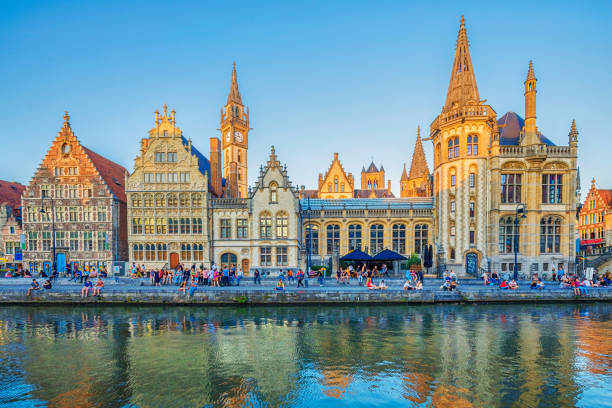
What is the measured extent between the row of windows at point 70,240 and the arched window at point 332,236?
81.8ft

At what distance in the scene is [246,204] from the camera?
37.9 metres

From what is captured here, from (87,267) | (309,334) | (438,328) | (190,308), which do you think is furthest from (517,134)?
(87,267)

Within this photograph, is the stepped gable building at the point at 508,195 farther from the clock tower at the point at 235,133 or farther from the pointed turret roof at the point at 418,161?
the clock tower at the point at 235,133

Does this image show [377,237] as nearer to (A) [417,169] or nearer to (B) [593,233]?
Answer: (A) [417,169]

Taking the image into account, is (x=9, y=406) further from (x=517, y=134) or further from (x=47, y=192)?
(x=517, y=134)

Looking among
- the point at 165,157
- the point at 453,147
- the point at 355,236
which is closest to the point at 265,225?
the point at 355,236

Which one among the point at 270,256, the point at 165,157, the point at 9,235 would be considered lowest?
the point at 270,256

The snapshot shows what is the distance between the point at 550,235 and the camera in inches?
1442

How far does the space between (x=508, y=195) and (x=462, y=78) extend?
45.4 feet

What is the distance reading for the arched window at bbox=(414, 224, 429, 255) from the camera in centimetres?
4144

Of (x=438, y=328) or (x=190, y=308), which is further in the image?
(x=190, y=308)

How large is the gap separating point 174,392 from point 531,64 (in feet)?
142

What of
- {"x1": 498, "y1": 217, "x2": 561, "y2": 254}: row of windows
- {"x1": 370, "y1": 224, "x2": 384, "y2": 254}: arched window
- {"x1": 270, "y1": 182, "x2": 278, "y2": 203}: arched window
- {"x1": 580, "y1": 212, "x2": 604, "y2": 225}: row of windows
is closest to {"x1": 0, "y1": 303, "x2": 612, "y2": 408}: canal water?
{"x1": 498, "y1": 217, "x2": 561, "y2": 254}: row of windows

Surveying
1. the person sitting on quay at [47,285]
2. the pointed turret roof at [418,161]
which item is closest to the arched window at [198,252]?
the person sitting on quay at [47,285]
